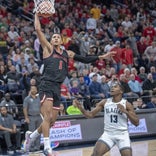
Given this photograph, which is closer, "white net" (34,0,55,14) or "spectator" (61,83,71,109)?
"white net" (34,0,55,14)

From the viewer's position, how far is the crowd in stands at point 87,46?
19.0 metres

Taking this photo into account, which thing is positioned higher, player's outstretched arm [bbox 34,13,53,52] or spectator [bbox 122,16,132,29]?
spectator [bbox 122,16,132,29]

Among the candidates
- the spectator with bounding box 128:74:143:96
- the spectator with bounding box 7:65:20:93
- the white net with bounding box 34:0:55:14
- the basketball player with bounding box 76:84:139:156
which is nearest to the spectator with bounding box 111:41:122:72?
the spectator with bounding box 128:74:143:96

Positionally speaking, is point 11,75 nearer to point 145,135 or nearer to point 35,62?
point 35,62

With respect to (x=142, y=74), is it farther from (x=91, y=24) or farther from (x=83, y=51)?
(x=91, y=24)

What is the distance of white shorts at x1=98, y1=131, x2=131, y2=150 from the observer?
10.9 m

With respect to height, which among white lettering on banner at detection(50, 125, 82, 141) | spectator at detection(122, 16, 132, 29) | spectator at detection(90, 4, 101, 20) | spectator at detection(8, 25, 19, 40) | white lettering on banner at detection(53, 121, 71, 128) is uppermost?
spectator at detection(90, 4, 101, 20)

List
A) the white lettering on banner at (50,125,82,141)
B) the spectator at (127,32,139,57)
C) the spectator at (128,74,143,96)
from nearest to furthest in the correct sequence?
1. the white lettering on banner at (50,125,82,141)
2. the spectator at (128,74,143,96)
3. the spectator at (127,32,139,57)

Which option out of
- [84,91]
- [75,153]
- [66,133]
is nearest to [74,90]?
[84,91]

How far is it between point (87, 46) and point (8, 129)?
23.8ft

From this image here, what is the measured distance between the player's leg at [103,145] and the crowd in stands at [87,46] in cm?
663

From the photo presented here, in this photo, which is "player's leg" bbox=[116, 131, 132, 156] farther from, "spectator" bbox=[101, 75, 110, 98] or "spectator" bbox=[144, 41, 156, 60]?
"spectator" bbox=[144, 41, 156, 60]

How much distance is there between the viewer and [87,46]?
900 inches

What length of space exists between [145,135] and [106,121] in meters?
A: 8.82
